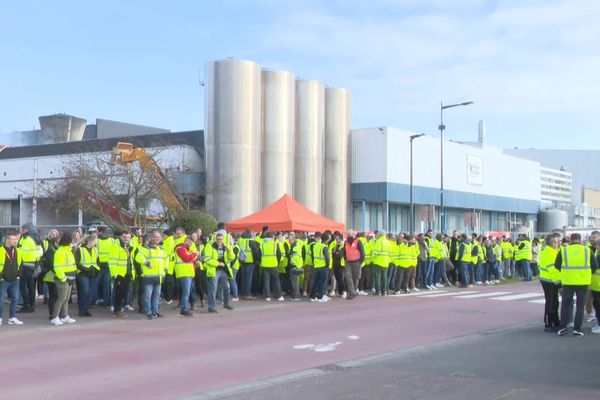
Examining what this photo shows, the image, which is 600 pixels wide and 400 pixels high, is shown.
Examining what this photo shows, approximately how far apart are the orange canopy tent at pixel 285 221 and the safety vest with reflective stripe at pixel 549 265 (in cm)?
1058

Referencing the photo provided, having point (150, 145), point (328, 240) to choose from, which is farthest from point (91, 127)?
point (328, 240)

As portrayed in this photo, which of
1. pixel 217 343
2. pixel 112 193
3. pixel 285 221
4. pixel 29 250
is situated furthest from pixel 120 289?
pixel 112 193

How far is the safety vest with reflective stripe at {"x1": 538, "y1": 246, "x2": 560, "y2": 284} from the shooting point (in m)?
12.7

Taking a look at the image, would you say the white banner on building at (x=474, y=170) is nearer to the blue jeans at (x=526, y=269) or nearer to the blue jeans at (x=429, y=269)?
the blue jeans at (x=526, y=269)

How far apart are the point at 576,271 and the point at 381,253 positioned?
833 cm

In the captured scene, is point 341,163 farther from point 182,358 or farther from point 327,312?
point 182,358

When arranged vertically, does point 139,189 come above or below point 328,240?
above

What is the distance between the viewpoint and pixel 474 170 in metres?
55.9

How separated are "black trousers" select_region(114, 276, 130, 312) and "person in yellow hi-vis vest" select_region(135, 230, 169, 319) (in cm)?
63

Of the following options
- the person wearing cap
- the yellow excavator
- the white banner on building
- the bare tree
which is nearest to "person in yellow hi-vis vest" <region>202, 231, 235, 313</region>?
the person wearing cap

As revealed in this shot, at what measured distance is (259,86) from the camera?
4062 cm

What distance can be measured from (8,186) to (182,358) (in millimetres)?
42597

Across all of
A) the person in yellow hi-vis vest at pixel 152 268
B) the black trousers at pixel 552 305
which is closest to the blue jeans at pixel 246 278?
the person in yellow hi-vis vest at pixel 152 268

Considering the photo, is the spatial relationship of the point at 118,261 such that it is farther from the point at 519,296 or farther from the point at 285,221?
the point at 519,296
